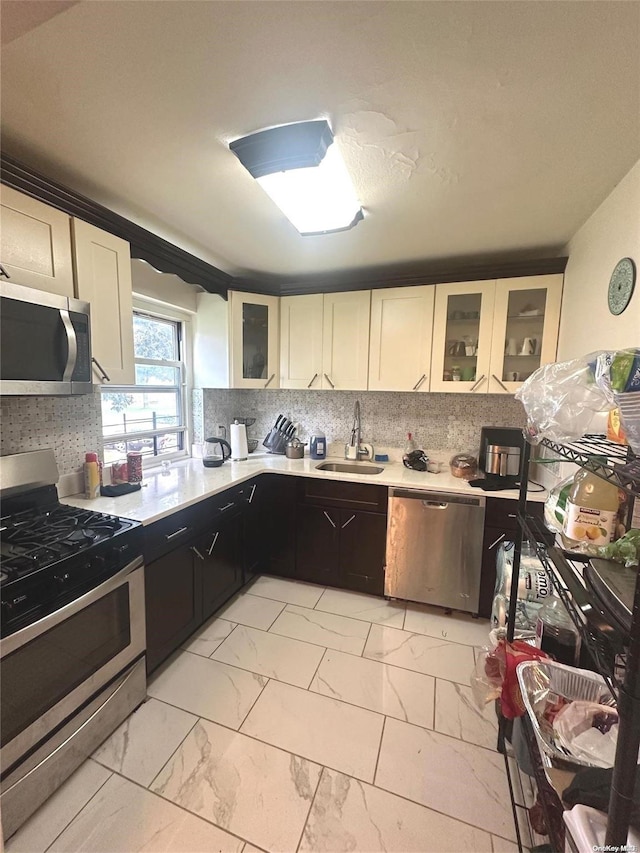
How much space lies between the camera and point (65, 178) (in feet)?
5.01

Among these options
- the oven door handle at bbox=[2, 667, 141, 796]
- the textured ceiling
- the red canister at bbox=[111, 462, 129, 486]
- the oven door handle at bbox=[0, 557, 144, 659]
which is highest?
the textured ceiling

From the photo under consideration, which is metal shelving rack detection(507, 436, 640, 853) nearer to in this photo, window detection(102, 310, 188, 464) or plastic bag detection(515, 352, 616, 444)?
plastic bag detection(515, 352, 616, 444)

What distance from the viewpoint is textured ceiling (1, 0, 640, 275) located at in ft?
2.81

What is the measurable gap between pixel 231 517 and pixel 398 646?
1277 mm

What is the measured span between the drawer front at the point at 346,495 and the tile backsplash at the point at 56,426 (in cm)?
138

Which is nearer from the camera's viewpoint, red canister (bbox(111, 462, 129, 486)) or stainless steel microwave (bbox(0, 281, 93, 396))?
stainless steel microwave (bbox(0, 281, 93, 396))

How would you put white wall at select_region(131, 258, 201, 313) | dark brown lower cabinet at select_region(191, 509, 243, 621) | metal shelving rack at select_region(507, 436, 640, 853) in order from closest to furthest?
metal shelving rack at select_region(507, 436, 640, 853) < dark brown lower cabinet at select_region(191, 509, 243, 621) < white wall at select_region(131, 258, 201, 313)

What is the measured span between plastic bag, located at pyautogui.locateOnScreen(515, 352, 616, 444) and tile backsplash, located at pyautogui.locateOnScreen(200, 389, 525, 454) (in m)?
1.75

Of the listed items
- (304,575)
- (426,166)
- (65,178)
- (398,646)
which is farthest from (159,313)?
(398,646)

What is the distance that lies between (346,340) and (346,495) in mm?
1185

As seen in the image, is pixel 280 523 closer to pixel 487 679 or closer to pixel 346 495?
pixel 346 495

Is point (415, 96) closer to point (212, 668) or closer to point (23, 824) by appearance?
point (212, 668)

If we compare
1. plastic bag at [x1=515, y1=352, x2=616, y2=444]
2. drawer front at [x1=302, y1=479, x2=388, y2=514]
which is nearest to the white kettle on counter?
drawer front at [x1=302, y1=479, x2=388, y2=514]

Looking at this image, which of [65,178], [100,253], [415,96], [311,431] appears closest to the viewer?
[415,96]
